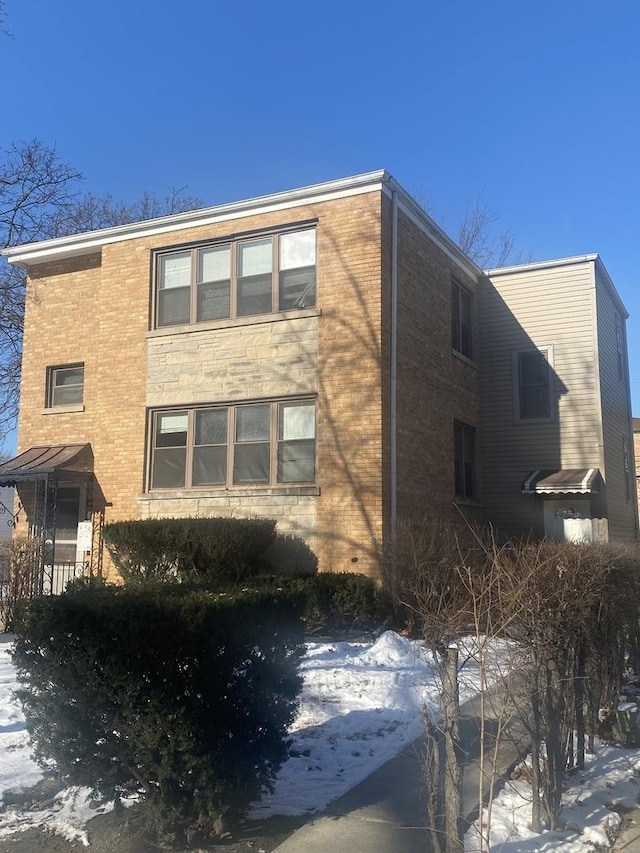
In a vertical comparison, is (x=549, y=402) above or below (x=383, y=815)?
above

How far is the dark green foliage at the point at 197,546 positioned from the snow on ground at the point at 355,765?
3.72 m

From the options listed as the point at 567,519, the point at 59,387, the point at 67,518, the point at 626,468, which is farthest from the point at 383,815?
the point at 626,468

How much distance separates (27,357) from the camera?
16594 millimetres

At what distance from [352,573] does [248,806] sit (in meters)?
7.38

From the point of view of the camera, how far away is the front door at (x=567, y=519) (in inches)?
627

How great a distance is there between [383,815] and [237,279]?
35.2 feet

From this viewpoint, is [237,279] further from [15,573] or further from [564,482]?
[564,482]

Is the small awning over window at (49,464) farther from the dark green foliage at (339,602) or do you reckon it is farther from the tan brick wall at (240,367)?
the dark green foliage at (339,602)

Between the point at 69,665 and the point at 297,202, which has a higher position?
the point at 297,202

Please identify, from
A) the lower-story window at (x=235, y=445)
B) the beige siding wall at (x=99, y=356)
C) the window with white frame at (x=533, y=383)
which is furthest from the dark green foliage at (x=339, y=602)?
the window with white frame at (x=533, y=383)

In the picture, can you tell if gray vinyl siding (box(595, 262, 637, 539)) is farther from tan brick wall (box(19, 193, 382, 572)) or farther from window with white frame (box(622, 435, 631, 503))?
tan brick wall (box(19, 193, 382, 572))

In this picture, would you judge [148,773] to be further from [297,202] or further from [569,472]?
[569,472]

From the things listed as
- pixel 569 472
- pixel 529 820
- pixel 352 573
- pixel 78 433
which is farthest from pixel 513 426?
pixel 529 820

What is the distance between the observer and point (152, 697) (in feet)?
13.8
